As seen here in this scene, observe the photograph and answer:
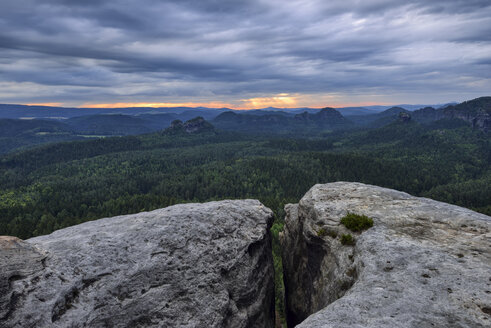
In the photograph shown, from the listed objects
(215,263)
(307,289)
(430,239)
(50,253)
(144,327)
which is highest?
(430,239)

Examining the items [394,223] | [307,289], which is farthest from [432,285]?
[307,289]

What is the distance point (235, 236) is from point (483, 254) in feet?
59.7

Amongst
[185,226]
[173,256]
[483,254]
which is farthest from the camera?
[185,226]

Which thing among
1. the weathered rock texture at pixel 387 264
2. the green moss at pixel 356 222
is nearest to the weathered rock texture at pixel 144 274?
the weathered rock texture at pixel 387 264

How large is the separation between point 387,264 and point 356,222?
571cm

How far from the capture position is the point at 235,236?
24.4 metres

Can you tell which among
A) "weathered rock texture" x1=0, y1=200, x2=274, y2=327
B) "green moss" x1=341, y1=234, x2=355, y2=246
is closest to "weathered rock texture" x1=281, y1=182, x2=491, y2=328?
"green moss" x1=341, y1=234, x2=355, y2=246

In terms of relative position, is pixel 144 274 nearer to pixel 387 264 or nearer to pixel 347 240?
pixel 347 240

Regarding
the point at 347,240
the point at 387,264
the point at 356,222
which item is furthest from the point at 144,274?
the point at 356,222

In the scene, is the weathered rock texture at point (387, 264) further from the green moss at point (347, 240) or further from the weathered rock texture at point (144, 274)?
the weathered rock texture at point (144, 274)

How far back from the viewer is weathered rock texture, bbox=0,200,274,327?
16625 mm

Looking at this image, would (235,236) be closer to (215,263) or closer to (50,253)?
(215,263)

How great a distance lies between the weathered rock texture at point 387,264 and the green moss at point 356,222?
0.56 meters

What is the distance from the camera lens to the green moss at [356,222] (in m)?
22.3
